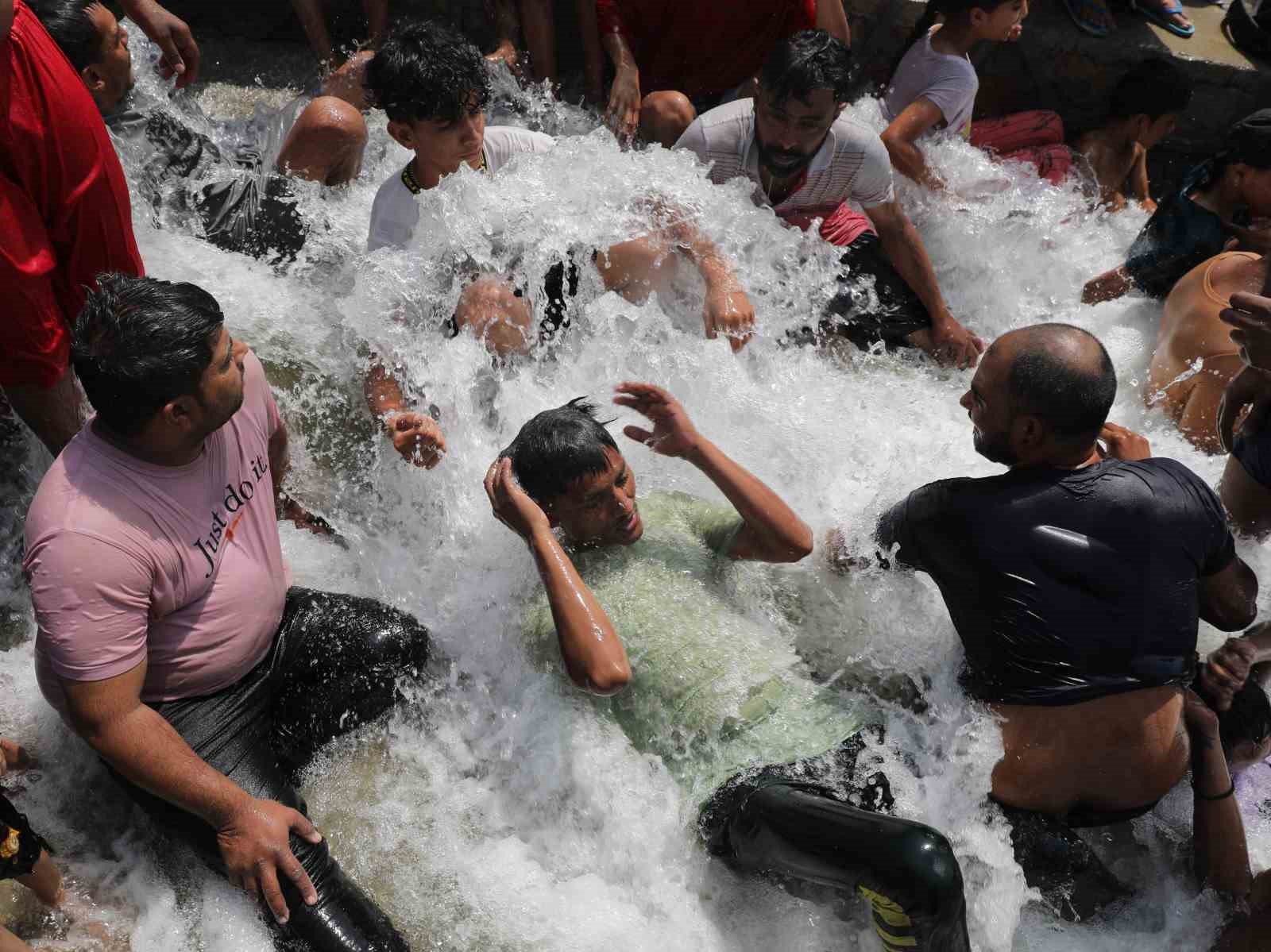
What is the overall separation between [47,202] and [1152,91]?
5358 millimetres

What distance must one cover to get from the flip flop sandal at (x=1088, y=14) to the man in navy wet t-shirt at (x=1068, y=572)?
4365mm

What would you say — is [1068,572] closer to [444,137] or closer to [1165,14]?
[444,137]

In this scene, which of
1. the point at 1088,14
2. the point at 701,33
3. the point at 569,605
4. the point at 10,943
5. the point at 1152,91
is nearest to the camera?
the point at 10,943

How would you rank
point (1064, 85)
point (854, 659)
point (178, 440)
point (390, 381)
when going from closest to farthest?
point (178, 440), point (854, 659), point (390, 381), point (1064, 85)

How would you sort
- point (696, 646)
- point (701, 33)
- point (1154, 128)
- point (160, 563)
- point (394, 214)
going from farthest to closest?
1. point (1154, 128)
2. point (701, 33)
3. point (394, 214)
4. point (696, 646)
5. point (160, 563)

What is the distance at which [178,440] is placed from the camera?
245 centimetres

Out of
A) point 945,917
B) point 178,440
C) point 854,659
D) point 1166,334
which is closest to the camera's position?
point 945,917

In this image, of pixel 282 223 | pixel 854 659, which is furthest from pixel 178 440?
pixel 282 223

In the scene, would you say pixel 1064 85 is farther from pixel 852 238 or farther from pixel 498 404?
pixel 498 404

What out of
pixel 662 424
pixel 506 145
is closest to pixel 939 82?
pixel 506 145

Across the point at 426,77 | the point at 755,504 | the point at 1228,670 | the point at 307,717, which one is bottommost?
the point at 307,717

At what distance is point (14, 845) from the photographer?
2326mm

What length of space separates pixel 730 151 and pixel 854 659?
224cm

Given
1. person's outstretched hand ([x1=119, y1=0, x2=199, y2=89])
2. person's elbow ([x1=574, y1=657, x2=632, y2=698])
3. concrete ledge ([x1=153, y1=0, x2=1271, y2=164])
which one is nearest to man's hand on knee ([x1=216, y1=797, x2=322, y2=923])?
person's elbow ([x1=574, y1=657, x2=632, y2=698])
